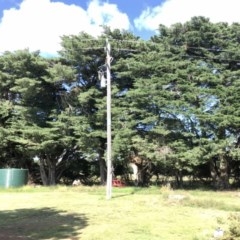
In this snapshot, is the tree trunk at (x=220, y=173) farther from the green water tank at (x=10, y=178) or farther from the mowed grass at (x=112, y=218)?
the green water tank at (x=10, y=178)

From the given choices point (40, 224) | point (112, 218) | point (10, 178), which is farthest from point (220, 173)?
point (40, 224)

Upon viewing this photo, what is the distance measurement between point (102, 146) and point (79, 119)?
3055 mm

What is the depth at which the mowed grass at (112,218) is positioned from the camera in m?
12.4

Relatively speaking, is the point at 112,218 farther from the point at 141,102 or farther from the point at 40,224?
the point at 141,102

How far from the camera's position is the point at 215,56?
3206 cm

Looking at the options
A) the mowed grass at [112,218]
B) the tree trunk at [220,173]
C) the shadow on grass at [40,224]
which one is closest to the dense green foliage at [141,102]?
the tree trunk at [220,173]

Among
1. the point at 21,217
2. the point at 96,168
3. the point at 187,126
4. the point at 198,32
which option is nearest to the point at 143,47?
the point at 198,32

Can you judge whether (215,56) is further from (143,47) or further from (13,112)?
(13,112)

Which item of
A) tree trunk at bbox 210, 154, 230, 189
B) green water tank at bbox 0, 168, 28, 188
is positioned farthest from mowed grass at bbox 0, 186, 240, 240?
tree trunk at bbox 210, 154, 230, 189

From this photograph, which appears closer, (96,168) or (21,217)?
(21,217)

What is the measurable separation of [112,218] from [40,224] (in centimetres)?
249

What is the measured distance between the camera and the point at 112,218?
614 inches

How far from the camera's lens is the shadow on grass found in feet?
40.8

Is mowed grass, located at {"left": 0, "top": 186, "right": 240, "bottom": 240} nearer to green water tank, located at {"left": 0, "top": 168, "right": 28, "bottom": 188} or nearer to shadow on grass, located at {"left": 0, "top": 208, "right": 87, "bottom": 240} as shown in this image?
shadow on grass, located at {"left": 0, "top": 208, "right": 87, "bottom": 240}
